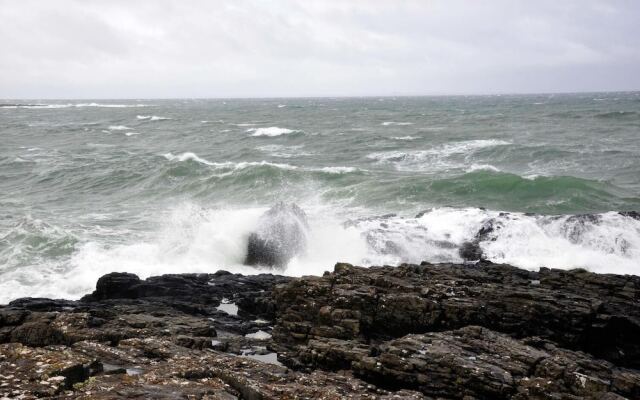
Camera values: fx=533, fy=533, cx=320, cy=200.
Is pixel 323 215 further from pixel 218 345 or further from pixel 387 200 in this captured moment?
→ pixel 218 345

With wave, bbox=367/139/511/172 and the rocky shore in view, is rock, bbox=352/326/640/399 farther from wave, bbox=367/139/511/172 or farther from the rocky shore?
wave, bbox=367/139/511/172

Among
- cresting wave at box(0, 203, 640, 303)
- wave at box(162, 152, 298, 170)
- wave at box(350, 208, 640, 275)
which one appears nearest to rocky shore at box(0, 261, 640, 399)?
cresting wave at box(0, 203, 640, 303)

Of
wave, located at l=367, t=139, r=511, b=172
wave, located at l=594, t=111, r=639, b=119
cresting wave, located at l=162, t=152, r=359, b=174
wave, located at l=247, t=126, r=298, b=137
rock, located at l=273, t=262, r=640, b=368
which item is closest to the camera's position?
rock, located at l=273, t=262, r=640, b=368

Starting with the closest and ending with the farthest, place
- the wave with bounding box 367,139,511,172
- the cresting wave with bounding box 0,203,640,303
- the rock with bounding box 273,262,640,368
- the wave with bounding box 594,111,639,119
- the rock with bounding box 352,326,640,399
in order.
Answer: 1. the rock with bounding box 352,326,640,399
2. the rock with bounding box 273,262,640,368
3. the cresting wave with bounding box 0,203,640,303
4. the wave with bounding box 367,139,511,172
5. the wave with bounding box 594,111,639,119

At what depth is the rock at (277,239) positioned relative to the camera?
20297 mm

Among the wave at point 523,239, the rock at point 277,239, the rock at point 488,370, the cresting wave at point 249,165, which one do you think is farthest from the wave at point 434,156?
the rock at point 488,370

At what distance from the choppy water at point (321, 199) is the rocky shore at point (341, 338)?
500 centimetres

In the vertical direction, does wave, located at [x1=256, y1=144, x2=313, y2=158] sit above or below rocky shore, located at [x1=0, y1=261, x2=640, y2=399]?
above

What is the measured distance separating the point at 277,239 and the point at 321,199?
11251 millimetres

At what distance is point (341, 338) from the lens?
38.1 feet

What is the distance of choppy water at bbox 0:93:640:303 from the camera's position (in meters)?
20.5

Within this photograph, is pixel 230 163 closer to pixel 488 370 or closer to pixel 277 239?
pixel 277 239

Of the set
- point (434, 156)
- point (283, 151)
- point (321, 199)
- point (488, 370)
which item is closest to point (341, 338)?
point (488, 370)

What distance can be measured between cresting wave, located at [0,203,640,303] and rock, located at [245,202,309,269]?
14.8 inches
